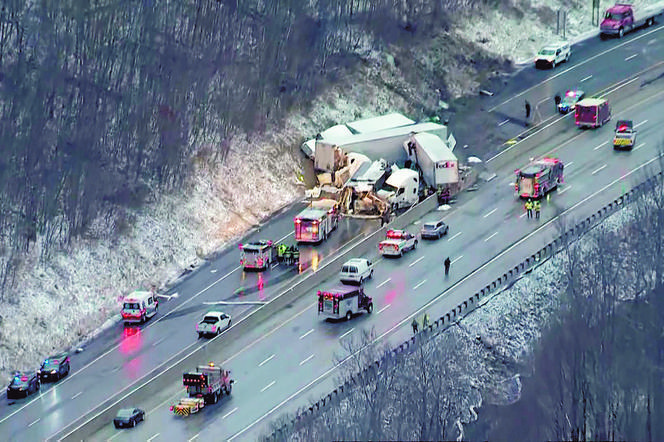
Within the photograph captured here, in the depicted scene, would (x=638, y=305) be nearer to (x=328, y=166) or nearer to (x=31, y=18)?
(x=328, y=166)

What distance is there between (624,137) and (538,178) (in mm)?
9696

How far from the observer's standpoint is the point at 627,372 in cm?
9588

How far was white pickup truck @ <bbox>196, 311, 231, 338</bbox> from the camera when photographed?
103 meters

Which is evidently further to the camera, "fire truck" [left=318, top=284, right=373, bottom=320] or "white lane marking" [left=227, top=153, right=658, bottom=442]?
"fire truck" [left=318, top=284, right=373, bottom=320]

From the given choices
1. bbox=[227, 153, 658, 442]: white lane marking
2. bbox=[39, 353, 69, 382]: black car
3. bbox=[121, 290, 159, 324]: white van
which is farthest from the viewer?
bbox=[121, 290, 159, 324]: white van

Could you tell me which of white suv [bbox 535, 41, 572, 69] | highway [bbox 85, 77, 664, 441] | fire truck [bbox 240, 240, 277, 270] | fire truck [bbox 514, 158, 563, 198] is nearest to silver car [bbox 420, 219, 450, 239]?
highway [bbox 85, 77, 664, 441]

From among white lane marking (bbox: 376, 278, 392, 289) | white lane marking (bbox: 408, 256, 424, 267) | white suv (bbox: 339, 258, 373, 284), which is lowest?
white lane marking (bbox: 376, 278, 392, 289)

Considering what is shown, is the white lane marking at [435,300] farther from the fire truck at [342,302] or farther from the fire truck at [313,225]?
the fire truck at [313,225]

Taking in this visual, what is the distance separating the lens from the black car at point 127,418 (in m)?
94.2

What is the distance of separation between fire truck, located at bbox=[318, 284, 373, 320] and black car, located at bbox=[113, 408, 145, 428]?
13.4 m

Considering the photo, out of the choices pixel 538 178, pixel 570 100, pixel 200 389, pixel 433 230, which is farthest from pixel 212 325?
pixel 570 100

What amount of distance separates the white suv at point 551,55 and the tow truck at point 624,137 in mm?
13853

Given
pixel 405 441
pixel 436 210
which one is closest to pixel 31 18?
pixel 436 210

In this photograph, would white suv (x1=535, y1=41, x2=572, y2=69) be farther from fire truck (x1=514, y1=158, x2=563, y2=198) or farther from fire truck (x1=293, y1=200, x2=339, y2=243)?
fire truck (x1=293, y1=200, x2=339, y2=243)
